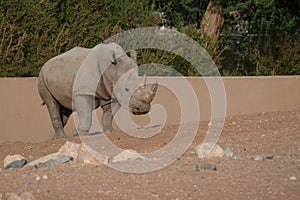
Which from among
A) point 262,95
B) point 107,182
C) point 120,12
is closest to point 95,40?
point 120,12

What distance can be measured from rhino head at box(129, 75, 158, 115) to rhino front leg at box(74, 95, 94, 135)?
85cm

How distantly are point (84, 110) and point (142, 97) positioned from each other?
1.12m

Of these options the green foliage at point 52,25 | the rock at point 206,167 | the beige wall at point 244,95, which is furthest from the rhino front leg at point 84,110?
the green foliage at point 52,25

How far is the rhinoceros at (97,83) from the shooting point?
→ 31.0ft

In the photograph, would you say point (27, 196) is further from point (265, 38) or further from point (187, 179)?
point (265, 38)

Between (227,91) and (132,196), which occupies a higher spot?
(132,196)

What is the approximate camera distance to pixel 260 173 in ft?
20.8

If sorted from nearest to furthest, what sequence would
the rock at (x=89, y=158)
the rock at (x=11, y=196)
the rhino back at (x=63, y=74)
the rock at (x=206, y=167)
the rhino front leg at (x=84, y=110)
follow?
the rock at (x=11, y=196), the rock at (x=206, y=167), the rock at (x=89, y=158), the rhino front leg at (x=84, y=110), the rhino back at (x=63, y=74)

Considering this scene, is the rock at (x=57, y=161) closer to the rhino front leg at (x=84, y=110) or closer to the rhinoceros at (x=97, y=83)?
the rhinoceros at (x=97, y=83)

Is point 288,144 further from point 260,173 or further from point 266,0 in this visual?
point 266,0

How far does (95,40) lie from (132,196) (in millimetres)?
9928

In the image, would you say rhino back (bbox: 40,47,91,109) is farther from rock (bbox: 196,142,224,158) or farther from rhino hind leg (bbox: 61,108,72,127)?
rock (bbox: 196,142,224,158)

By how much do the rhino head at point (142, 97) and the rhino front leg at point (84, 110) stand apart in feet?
2.78

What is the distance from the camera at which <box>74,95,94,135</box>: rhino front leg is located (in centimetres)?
997
